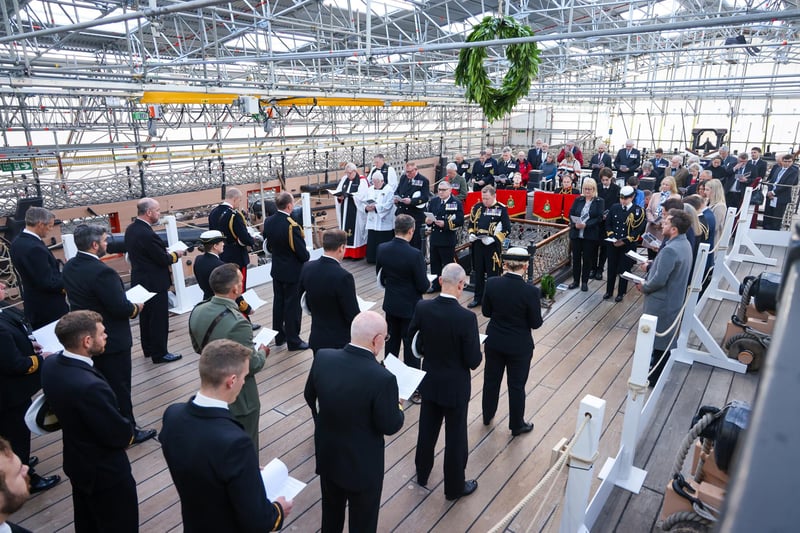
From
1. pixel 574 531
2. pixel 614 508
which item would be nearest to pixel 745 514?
pixel 574 531

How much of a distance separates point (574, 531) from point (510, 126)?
1218 inches

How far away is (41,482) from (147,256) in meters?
2.24

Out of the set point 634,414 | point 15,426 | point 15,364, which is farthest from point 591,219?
point 15,426

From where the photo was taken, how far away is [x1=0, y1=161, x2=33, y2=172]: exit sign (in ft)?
30.9

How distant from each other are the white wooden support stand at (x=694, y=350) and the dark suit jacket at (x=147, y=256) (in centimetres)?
546

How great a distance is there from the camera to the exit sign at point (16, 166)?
30.9 ft

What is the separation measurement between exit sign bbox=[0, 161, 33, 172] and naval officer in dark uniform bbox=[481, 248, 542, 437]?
9738mm

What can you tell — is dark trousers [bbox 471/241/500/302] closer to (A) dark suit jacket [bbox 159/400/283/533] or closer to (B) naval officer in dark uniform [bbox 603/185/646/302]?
(B) naval officer in dark uniform [bbox 603/185/646/302]

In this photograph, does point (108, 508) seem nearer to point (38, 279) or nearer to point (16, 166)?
point (38, 279)

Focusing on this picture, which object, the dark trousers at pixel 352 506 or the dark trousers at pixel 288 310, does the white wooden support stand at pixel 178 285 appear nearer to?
the dark trousers at pixel 288 310

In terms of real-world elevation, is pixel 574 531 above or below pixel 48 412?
below

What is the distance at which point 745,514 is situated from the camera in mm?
351


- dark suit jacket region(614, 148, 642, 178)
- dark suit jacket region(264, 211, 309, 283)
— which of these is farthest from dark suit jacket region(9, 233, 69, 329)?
dark suit jacket region(614, 148, 642, 178)

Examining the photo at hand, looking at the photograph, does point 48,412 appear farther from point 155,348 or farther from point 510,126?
point 510,126
